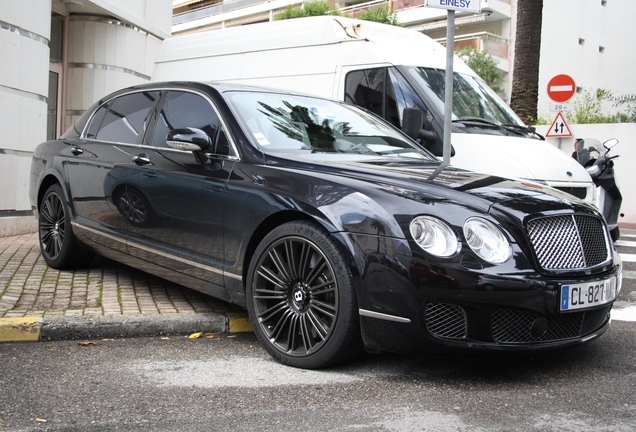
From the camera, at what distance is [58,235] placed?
6.29 metres

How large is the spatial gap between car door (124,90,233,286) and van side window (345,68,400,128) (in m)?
3.57

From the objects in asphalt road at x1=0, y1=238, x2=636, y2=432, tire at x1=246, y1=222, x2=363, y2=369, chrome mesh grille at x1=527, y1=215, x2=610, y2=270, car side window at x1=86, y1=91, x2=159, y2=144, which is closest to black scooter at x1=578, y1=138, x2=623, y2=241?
asphalt road at x1=0, y1=238, x2=636, y2=432

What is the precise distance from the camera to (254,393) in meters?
3.53

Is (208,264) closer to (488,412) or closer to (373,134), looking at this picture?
(373,134)

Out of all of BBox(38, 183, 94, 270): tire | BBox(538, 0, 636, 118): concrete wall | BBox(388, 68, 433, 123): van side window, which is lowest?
BBox(38, 183, 94, 270): tire

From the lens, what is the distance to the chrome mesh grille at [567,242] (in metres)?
3.65

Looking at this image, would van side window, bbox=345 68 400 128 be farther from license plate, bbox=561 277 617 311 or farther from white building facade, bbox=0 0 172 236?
license plate, bbox=561 277 617 311

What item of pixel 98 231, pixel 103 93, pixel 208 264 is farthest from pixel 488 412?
pixel 103 93

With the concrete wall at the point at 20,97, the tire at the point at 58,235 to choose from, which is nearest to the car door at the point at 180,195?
the tire at the point at 58,235

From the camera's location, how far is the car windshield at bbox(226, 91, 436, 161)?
185 inches

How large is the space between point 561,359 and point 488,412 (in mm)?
1099

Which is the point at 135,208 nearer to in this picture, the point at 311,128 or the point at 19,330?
the point at 19,330

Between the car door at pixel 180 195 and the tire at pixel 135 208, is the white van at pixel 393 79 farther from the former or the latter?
Answer: the tire at pixel 135 208

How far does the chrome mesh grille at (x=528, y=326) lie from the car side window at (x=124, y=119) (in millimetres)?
3048
